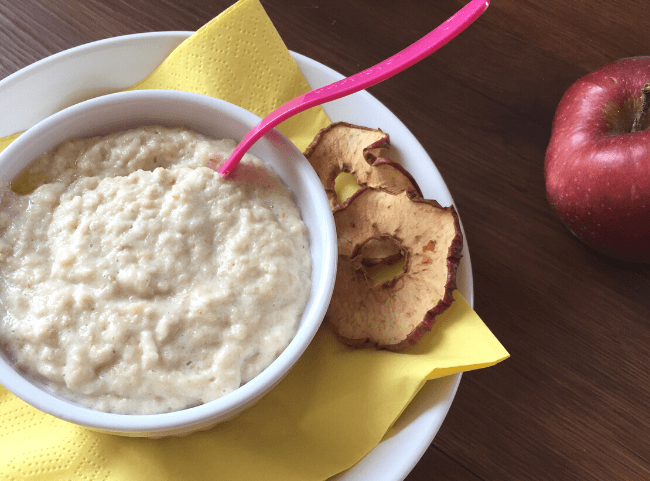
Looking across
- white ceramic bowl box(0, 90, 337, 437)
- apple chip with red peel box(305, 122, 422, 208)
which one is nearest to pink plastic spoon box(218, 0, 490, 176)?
white ceramic bowl box(0, 90, 337, 437)

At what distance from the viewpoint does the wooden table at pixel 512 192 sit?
1.32m

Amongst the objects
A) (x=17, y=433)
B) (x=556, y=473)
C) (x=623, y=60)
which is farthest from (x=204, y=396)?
(x=623, y=60)

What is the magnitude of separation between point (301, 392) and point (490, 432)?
1.56ft

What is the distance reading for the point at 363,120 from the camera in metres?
1.28

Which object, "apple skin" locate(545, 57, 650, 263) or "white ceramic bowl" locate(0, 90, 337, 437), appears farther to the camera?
"apple skin" locate(545, 57, 650, 263)

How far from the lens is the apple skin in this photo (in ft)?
4.09

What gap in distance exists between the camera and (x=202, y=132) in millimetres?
1150

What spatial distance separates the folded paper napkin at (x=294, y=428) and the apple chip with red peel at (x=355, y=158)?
27 cm

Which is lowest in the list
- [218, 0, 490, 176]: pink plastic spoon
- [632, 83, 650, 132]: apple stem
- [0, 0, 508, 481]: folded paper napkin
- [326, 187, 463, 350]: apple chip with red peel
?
[0, 0, 508, 481]: folded paper napkin

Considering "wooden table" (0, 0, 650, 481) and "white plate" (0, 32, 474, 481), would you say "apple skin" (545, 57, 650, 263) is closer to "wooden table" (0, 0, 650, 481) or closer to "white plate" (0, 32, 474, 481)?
"wooden table" (0, 0, 650, 481)

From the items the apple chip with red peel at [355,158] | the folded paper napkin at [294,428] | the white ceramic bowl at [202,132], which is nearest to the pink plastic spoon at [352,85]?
the white ceramic bowl at [202,132]

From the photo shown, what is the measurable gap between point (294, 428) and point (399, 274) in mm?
358

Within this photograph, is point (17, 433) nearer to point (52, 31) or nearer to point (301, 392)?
point (301, 392)

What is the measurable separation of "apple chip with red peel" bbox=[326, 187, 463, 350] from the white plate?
90 millimetres
